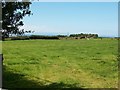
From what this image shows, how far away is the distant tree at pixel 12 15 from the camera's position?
15.4 metres

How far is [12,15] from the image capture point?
1576 centimetres

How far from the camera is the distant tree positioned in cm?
1545

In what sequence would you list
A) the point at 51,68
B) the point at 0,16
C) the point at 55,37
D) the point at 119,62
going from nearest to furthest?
1. the point at 0,16
2. the point at 51,68
3. the point at 119,62
4. the point at 55,37

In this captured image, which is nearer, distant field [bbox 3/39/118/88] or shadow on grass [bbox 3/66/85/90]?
shadow on grass [bbox 3/66/85/90]

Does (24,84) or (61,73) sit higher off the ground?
(61,73)

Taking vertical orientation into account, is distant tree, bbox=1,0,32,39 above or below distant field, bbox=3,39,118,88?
above

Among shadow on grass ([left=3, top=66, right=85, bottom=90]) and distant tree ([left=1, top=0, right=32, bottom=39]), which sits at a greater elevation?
distant tree ([left=1, top=0, right=32, bottom=39])

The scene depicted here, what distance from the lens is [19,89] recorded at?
1666cm

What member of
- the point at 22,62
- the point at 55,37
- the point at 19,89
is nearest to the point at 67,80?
the point at 19,89

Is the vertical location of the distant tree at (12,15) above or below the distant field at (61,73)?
above

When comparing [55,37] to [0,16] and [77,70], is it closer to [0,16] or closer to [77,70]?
[77,70]

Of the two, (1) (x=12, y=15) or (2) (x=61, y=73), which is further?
(2) (x=61, y=73)

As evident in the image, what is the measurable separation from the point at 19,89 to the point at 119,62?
1067 centimetres

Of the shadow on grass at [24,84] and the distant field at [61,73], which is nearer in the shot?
the shadow on grass at [24,84]
